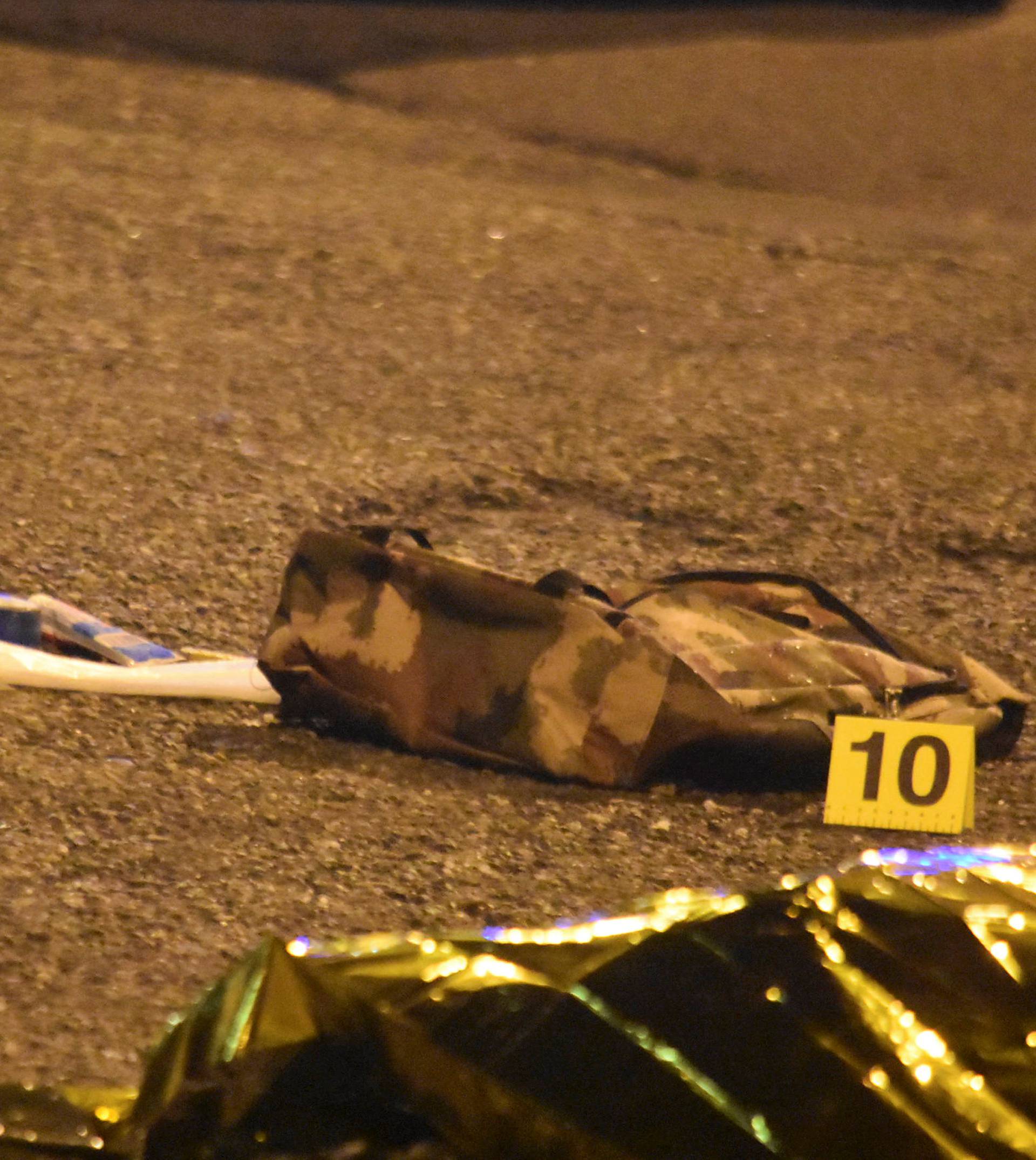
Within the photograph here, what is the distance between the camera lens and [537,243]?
18.5ft

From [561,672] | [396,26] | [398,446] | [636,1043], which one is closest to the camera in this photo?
[636,1043]

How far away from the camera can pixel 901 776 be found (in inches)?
101

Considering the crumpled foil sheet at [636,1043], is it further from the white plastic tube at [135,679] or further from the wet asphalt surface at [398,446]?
the white plastic tube at [135,679]

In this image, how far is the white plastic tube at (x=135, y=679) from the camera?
2902 millimetres

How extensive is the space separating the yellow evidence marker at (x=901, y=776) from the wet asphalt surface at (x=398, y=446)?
51mm

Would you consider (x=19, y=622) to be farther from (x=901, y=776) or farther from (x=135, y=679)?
(x=901, y=776)

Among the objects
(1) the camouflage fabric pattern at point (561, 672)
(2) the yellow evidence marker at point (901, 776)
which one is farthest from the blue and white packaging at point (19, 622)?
(2) the yellow evidence marker at point (901, 776)

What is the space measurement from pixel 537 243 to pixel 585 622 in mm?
3317

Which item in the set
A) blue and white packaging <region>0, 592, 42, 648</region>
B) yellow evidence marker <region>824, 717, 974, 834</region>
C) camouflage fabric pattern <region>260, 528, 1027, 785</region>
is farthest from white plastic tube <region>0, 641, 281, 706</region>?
yellow evidence marker <region>824, 717, 974, 834</region>

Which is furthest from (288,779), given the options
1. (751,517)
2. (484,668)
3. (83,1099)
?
(751,517)

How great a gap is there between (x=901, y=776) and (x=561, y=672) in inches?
20.9

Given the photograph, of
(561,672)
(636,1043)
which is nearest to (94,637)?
(561,672)

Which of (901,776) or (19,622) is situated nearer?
(901,776)

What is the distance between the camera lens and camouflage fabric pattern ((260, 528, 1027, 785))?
2.54 metres
